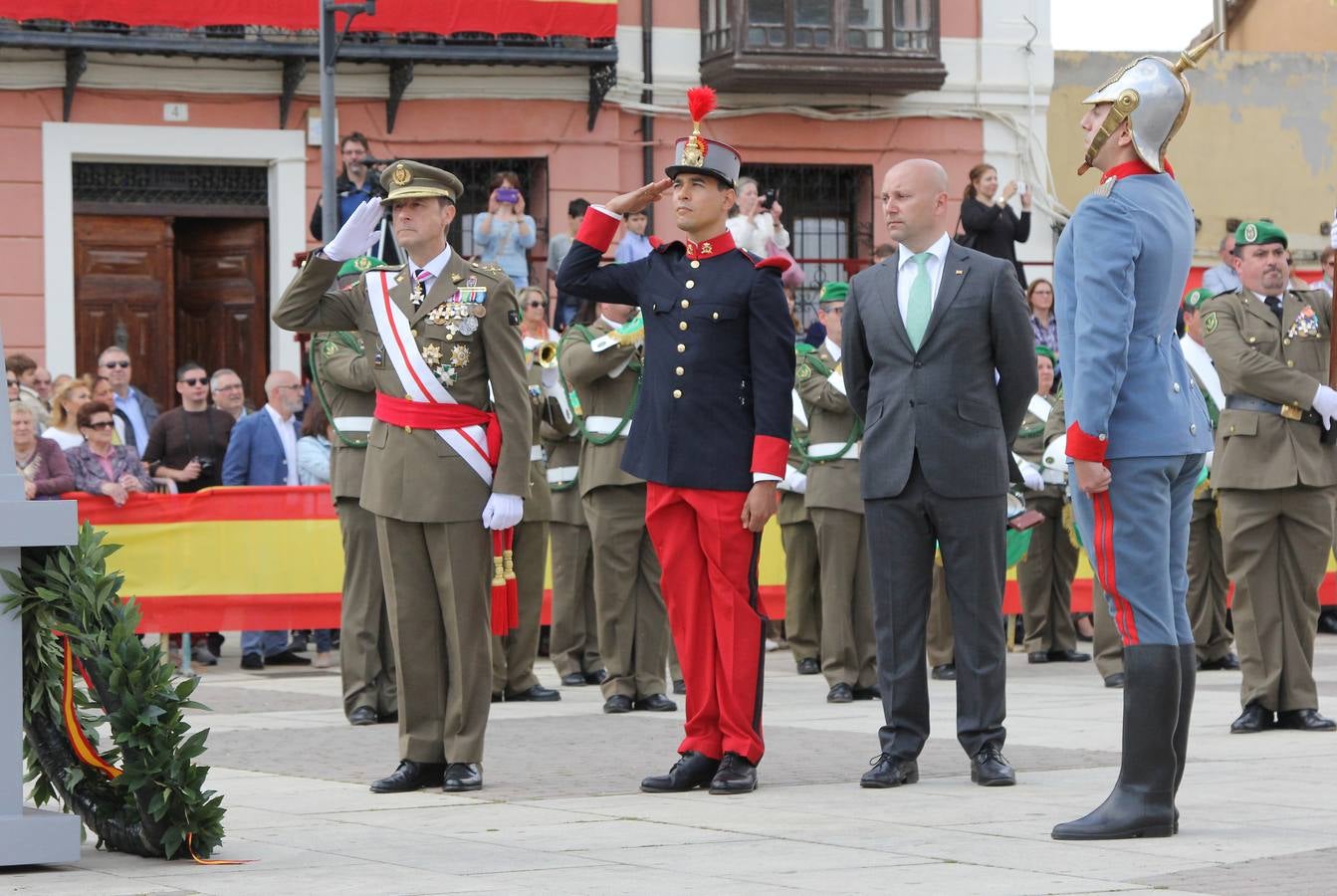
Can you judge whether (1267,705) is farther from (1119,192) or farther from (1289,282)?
(1119,192)

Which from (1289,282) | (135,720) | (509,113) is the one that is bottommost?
(135,720)

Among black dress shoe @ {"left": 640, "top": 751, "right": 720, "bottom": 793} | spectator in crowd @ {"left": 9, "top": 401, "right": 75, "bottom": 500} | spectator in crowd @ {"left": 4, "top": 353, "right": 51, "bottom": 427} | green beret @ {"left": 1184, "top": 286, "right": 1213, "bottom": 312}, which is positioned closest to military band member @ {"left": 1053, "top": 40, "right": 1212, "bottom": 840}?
black dress shoe @ {"left": 640, "top": 751, "right": 720, "bottom": 793}

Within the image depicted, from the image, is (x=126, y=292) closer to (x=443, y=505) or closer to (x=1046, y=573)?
(x=1046, y=573)

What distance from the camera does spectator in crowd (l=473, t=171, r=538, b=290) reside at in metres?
20.6

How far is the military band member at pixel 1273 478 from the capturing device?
9930 millimetres

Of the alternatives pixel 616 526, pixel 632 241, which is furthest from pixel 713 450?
pixel 632 241

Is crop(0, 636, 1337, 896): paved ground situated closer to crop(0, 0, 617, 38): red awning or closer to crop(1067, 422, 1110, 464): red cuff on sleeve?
crop(1067, 422, 1110, 464): red cuff on sleeve

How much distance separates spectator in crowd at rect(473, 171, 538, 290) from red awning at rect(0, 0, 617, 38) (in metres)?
2.49

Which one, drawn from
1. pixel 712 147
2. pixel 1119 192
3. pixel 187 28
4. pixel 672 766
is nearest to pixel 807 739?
pixel 672 766

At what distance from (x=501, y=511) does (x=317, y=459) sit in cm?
672

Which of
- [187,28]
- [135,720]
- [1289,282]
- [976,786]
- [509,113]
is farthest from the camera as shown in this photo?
[509,113]

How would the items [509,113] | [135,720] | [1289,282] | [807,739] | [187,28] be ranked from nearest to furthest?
[135,720] < [807,739] < [1289,282] < [187,28] < [509,113]

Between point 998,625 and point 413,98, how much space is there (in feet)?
51.3

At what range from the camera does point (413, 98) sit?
23.0 meters
